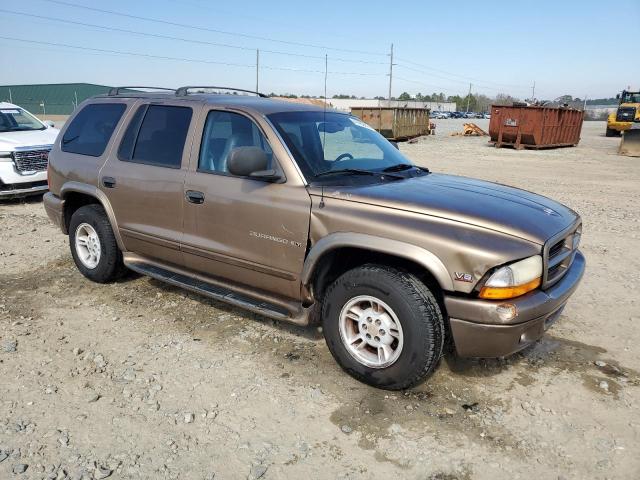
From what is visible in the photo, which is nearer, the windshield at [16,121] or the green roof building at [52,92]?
the windshield at [16,121]

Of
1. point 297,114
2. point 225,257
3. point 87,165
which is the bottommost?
point 225,257

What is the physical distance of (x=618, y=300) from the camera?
4.92m

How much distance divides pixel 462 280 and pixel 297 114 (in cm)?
196

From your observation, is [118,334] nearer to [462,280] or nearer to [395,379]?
[395,379]

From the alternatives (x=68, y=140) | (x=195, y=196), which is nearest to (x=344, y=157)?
(x=195, y=196)

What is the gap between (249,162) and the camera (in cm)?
345

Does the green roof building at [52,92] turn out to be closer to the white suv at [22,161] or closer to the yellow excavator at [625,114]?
the yellow excavator at [625,114]

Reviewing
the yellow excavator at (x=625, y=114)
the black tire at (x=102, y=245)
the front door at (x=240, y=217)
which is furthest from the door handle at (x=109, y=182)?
the yellow excavator at (x=625, y=114)

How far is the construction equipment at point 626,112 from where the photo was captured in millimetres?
28297

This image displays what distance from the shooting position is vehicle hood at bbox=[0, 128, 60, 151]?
8.84 metres

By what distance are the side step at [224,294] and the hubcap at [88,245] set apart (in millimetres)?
482

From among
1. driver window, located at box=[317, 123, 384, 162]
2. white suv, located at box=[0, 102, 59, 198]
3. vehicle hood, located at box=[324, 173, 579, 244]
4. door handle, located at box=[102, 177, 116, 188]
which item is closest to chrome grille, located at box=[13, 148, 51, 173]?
white suv, located at box=[0, 102, 59, 198]

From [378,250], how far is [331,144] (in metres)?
1.19

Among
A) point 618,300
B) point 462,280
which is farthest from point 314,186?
point 618,300
